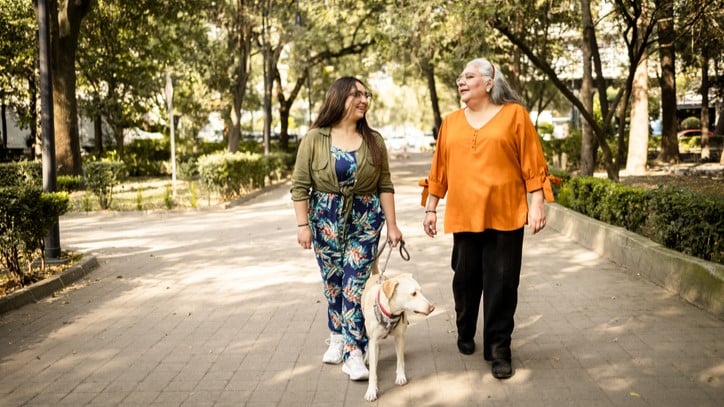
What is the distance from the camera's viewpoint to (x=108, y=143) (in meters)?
36.8

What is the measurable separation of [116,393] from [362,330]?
5.28ft

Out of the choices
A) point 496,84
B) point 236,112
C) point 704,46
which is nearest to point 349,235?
point 496,84

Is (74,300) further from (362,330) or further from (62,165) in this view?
(62,165)

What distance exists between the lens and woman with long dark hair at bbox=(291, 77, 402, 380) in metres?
4.91

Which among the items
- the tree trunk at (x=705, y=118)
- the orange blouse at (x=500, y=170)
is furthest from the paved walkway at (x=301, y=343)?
the tree trunk at (x=705, y=118)

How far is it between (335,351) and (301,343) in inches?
23.9

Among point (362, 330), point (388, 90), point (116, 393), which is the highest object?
point (388, 90)

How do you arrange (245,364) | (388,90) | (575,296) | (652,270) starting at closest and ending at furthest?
(245,364) → (575,296) → (652,270) → (388,90)

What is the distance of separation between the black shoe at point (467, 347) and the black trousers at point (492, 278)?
0.22m

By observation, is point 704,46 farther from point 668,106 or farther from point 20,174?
point 20,174

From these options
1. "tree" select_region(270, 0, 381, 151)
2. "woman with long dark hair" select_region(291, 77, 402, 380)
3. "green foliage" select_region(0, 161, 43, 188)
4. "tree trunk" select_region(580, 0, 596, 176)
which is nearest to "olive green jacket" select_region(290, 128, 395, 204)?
"woman with long dark hair" select_region(291, 77, 402, 380)

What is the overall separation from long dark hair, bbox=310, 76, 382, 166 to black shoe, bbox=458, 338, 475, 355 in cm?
150

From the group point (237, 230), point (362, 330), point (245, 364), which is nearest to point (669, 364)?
point (362, 330)

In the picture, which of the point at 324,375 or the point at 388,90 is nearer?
the point at 324,375
